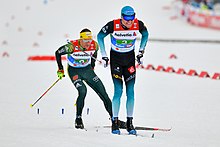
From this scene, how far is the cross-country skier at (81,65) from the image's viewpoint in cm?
1018

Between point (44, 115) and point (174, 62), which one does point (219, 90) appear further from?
point (174, 62)

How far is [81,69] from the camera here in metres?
10.4

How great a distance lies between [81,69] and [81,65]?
0.07 m

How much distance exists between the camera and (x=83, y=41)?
401 inches

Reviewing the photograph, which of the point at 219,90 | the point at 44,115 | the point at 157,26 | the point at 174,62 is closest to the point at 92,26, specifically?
the point at 157,26

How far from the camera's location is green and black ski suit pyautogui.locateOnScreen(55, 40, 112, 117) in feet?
33.6

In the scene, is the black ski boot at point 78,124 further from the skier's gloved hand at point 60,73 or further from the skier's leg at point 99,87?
the skier's gloved hand at point 60,73

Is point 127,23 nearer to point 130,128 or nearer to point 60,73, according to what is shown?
point 60,73

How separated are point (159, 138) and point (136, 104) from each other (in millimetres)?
3731

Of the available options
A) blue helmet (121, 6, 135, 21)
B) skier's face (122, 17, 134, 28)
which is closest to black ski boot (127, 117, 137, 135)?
skier's face (122, 17, 134, 28)

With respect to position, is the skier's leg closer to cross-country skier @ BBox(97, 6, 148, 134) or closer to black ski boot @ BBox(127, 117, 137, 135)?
cross-country skier @ BBox(97, 6, 148, 134)

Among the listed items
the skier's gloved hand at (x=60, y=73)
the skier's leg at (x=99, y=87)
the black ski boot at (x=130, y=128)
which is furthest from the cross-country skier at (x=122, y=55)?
the skier's gloved hand at (x=60, y=73)

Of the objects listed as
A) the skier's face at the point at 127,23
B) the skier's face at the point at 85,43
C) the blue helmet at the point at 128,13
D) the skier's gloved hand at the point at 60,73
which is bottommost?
the skier's gloved hand at the point at 60,73

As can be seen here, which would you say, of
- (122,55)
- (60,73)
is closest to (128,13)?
(122,55)
